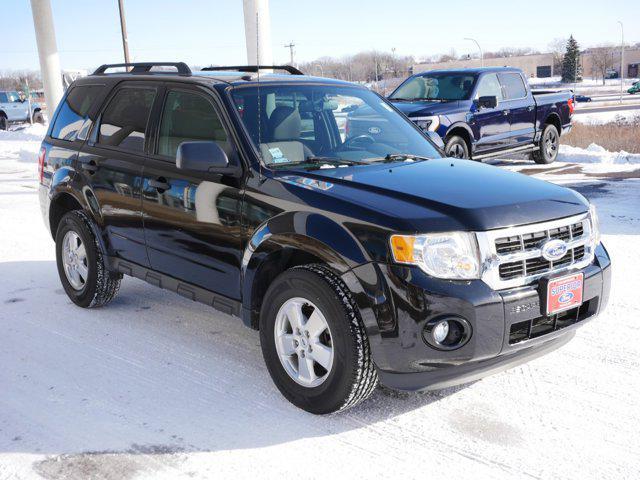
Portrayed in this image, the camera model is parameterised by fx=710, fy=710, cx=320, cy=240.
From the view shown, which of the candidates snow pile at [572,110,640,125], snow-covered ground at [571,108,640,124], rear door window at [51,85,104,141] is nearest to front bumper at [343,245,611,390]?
rear door window at [51,85,104,141]

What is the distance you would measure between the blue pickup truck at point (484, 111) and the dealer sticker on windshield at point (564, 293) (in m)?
7.45

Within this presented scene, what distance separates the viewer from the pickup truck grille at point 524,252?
128 inches

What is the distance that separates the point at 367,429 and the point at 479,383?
2.79 ft

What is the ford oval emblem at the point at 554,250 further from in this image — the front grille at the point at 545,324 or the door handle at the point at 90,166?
the door handle at the point at 90,166

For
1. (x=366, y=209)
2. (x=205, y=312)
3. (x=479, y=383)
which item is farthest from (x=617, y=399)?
(x=205, y=312)

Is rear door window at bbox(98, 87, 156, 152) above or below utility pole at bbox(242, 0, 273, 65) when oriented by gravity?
below

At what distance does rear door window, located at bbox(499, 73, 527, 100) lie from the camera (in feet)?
40.9

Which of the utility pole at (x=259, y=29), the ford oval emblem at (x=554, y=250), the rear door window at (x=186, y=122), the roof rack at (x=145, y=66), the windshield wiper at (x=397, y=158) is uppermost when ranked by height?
the utility pole at (x=259, y=29)

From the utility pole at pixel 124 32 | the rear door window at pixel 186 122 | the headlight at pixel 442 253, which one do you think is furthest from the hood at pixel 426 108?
the utility pole at pixel 124 32

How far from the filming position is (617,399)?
3.74 meters

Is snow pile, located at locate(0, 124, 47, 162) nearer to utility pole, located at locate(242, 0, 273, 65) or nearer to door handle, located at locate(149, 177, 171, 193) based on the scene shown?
utility pole, located at locate(242, 0, 273, 65)

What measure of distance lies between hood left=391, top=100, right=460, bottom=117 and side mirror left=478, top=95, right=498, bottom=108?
37cm

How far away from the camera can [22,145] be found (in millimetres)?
20531

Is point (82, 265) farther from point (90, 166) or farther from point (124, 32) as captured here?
point (124, 32)
